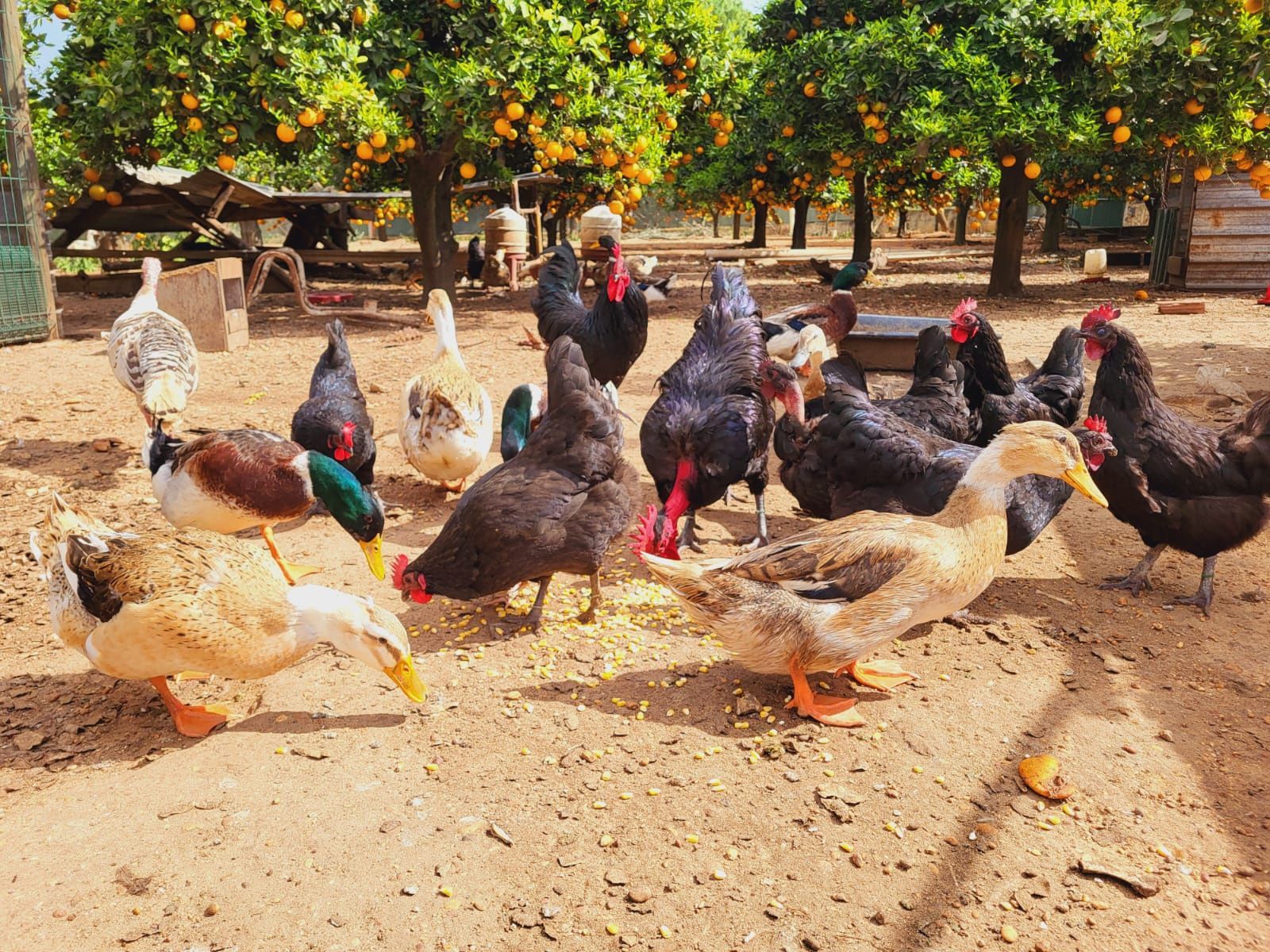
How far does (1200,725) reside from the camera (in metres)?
3.41

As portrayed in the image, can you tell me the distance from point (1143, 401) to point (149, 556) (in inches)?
189

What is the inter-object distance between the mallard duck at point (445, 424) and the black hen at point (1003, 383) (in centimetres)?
311

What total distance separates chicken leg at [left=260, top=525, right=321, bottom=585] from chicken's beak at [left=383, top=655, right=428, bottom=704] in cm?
148

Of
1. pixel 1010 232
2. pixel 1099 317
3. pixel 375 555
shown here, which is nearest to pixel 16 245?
pixel 375 555

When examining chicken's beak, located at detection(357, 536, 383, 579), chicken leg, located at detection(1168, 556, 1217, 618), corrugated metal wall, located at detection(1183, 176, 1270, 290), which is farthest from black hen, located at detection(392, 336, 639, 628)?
corrugated metal wall, located at detection(1183, 176, 1270, 290)

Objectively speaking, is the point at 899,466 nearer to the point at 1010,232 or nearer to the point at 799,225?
the point at 1010,232

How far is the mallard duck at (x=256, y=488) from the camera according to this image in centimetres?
420

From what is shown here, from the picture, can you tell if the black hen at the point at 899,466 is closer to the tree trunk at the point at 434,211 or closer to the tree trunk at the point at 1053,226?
the tree trunk at the point at 434,211

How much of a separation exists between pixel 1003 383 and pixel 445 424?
11.8 ft

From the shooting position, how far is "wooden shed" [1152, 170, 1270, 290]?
13672mm

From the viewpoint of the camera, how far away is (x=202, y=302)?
984cm

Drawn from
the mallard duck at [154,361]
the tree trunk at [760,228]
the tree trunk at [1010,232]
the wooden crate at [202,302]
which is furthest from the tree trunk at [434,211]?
the tree trunk at [760,228]

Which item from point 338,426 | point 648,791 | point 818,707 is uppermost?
point 338,426

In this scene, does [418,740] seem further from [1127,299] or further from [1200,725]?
[1127,299]
